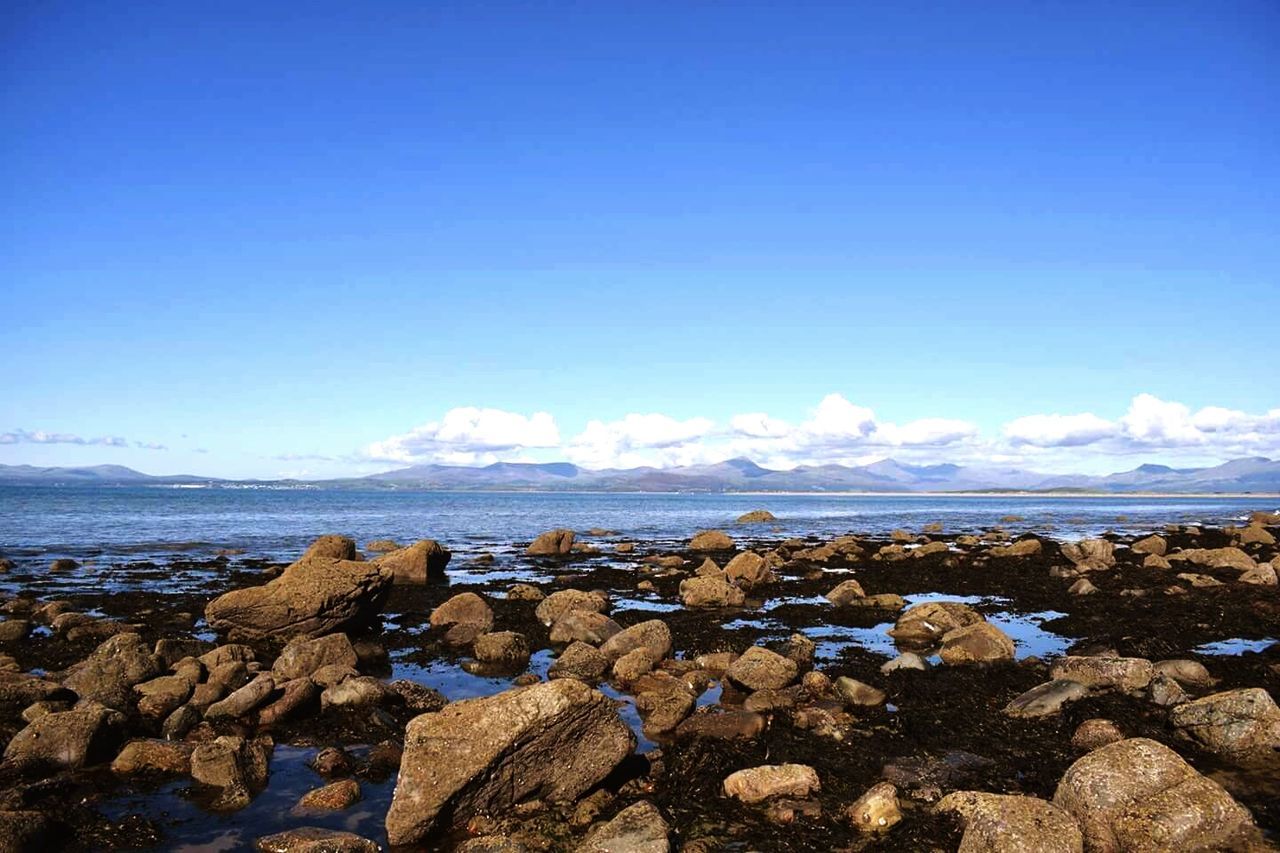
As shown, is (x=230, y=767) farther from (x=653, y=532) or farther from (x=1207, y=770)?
(x=653, y=532)

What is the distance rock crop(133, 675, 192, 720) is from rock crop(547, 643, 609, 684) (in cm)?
624

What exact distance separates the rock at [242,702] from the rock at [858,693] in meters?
9.43

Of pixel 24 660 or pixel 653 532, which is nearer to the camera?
pixel 24 660

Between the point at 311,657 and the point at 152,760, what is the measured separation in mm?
4568

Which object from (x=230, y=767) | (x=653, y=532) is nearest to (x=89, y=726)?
(x=230, y=767)

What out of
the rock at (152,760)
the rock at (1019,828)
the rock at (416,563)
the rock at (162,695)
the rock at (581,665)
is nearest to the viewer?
the rock at (1019,828)

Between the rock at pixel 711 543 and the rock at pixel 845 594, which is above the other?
the rock at pixel 845 594

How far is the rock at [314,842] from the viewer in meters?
8.02

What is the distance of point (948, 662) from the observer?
53.9ft

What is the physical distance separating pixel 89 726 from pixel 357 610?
958 cm

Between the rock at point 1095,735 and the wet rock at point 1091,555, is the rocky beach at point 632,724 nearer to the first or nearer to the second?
the rock at point 1095,735

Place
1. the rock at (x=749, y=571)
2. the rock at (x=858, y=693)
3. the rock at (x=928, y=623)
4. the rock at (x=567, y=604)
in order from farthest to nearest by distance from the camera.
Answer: the rock at (x=749, y=571), the rock at (x=567, y=604), the rock at (x=928, y=623), the rock at (x=858, y=693)

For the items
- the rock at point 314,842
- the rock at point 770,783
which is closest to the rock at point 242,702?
the rock at point 314,842

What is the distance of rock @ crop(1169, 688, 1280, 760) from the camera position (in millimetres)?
10711
